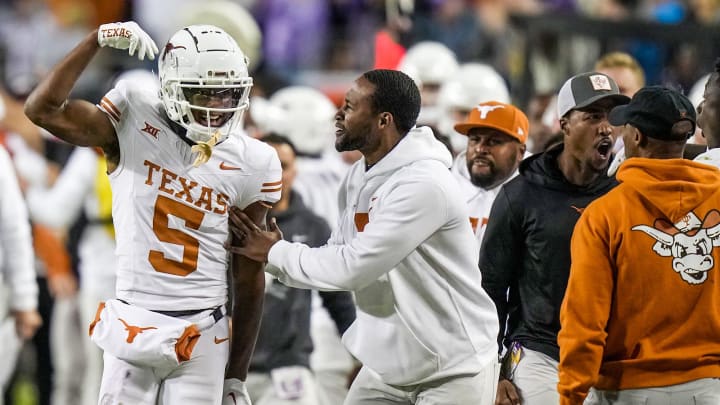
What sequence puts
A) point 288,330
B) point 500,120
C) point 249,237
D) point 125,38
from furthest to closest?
point 288,330 < point 500,120 < point 249,237 < point 125,38

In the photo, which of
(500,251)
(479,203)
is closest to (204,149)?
(500,251)

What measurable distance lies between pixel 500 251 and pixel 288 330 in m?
1.95

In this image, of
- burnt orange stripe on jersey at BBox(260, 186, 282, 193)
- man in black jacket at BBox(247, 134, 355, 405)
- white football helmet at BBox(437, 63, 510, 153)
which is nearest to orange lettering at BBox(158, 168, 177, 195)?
burnt orange stripe on jersey at BBox(260, 186, 282, 193)

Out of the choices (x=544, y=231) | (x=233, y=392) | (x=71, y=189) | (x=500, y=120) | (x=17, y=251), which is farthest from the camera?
(x=71, y=189)

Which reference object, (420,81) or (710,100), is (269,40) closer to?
(420,81)

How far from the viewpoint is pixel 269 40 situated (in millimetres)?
15234

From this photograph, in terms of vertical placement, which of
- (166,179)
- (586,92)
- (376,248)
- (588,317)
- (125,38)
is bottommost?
(588,317)

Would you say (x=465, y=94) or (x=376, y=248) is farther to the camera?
(x=465, y=94)

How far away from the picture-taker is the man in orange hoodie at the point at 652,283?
4.42 meters

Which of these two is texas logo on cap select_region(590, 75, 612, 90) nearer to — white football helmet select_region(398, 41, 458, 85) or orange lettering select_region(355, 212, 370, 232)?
orange lettering select_region(355, 212, 370, 232)

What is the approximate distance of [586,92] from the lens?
17.6 ft

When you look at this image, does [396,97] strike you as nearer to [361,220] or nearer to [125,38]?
[361,220]

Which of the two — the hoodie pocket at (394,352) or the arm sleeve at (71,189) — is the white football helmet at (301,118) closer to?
the arm sleeve at (71,189)

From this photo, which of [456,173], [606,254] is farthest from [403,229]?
[456,173]
